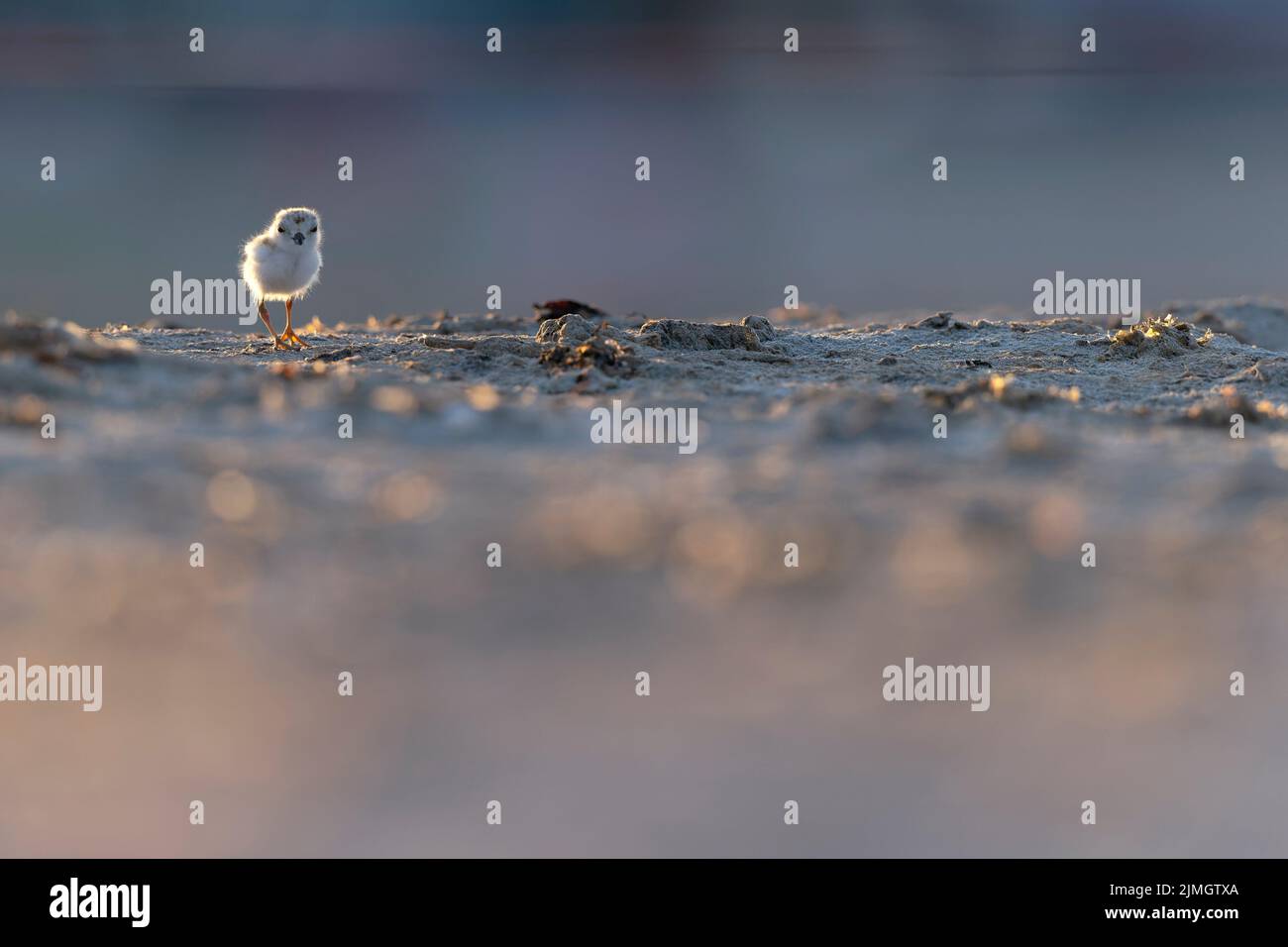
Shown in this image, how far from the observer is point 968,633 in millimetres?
3688

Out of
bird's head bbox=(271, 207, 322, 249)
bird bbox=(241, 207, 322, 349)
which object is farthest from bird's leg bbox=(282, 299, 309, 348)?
bird's head bbox=(271, 207, 322, 249)

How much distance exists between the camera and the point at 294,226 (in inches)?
370

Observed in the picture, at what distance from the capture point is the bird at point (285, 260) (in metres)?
9.42

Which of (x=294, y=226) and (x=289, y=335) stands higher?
(x=294, y=226)

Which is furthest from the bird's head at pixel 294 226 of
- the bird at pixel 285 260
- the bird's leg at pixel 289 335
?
the bird's leg at pixel 289 335

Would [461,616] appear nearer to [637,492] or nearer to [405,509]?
[405,509]

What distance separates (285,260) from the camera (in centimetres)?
945

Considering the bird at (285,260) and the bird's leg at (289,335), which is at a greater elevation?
the bird at (285,260)

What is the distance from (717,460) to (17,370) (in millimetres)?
3575

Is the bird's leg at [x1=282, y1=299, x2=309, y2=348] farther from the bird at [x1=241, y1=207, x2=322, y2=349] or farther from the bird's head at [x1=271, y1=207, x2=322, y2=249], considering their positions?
the bird's head at [x1=271, y1=207, x2=322, y2=249]

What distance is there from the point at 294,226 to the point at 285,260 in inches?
11.5

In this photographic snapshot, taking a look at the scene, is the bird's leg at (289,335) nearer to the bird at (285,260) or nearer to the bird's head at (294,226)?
the bird at (285,260)

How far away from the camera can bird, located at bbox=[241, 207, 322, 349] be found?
9422 millimetres

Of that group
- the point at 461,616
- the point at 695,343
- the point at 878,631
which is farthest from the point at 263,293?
the point at 878,631
